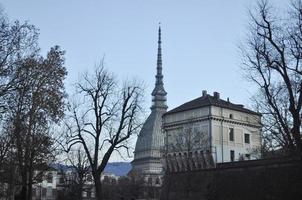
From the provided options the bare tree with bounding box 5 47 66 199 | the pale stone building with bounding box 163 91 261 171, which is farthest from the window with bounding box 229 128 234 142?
the bare tree with bounding box 5 47 66 199

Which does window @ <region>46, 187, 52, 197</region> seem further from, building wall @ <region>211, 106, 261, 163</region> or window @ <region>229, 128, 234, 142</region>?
window @ <region>229, 128, 234, 142</region>

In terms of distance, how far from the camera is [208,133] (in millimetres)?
92688

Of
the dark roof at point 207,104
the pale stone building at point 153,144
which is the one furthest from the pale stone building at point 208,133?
the pale stone building at point 153,144

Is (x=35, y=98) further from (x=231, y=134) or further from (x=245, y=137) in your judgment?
(x=245, y=137)

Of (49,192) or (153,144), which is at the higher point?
(153,144)

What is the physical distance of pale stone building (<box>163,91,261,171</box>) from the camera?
8788cm

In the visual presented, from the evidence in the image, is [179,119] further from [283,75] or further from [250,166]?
[283,75]

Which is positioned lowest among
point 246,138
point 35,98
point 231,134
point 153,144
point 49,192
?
point 49,192

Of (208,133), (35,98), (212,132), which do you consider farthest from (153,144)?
(35,98)

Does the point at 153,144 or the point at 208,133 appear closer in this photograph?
the point at 208,133

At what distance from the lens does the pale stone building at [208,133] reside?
288 feet

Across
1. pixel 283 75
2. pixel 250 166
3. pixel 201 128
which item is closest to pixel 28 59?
pixel 283 75

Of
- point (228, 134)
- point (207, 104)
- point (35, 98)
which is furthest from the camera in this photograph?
point (228, 134)

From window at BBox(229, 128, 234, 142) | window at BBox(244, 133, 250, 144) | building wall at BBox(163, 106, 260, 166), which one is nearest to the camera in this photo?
building wall at BBox(163, 106, 260, 166)
